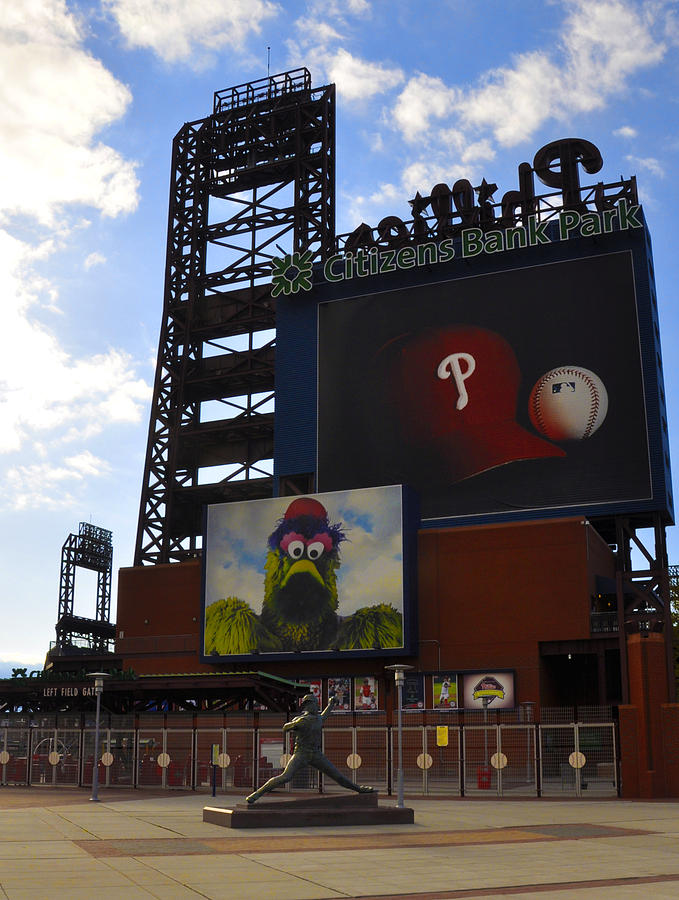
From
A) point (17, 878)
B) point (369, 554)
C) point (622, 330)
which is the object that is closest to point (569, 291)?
point (622, 330)

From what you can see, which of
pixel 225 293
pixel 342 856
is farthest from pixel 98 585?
pixel 342 856

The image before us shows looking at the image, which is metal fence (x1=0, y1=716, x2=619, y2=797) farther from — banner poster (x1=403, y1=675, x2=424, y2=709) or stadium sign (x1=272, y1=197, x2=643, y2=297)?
stadium sign (x1=272, y1=197, x2=643, y2=297)

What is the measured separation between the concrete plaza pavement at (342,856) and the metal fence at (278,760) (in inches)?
294

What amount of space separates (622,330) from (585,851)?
53.0 m

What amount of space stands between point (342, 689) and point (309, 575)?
747 cm

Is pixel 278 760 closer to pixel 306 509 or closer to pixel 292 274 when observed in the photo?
pixel 306 509

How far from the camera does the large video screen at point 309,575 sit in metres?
66.8

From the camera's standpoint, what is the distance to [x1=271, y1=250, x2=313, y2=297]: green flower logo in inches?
3236

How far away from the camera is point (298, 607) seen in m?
69.3

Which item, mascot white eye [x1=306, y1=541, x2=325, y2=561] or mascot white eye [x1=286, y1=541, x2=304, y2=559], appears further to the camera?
mascot white eye [x1=286, y1=541, x2=304, y2=559]

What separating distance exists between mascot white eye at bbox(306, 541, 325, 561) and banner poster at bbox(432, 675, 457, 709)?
35.2ft

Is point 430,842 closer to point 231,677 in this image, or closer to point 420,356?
point 231,677

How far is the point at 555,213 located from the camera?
7700 cm

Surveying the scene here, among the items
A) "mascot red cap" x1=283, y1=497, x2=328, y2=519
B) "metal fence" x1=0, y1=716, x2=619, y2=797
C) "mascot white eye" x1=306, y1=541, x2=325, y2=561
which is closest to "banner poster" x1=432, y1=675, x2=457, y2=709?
"mascot white eye" x1=306, y1=541, x2=325, y2=561
